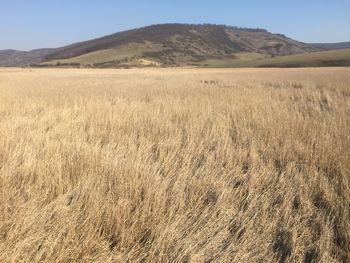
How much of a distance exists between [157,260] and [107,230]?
574 mm

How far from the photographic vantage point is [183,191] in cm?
375

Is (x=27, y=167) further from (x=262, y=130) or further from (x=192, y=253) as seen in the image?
(x=262, y=130)

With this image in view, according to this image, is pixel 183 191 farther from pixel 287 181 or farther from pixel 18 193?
pixel 18 193

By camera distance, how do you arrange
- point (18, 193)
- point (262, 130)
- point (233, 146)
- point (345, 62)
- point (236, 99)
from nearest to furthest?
point (18, 193) → point (233, 146) → point (262, 130) → point (236, 99) → point (345, 62)

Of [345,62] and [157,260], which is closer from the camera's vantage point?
[157,260]

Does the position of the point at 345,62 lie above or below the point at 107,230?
below

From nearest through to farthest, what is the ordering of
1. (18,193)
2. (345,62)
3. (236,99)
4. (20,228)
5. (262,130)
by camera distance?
(20,228) → (18,193) → (262,130) → (236,99) → (345,62)

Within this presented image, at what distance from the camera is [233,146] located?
5848mm

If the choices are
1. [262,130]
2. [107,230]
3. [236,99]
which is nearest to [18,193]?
[107,230]

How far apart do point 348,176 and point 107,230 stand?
2.50m

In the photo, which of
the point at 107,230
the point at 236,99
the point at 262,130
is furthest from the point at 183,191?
the point at 236,99

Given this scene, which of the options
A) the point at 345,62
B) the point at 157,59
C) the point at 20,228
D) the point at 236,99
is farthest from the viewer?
the point at 157,59

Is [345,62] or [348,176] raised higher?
[348,176]

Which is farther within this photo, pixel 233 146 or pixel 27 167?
pixel 233 146
